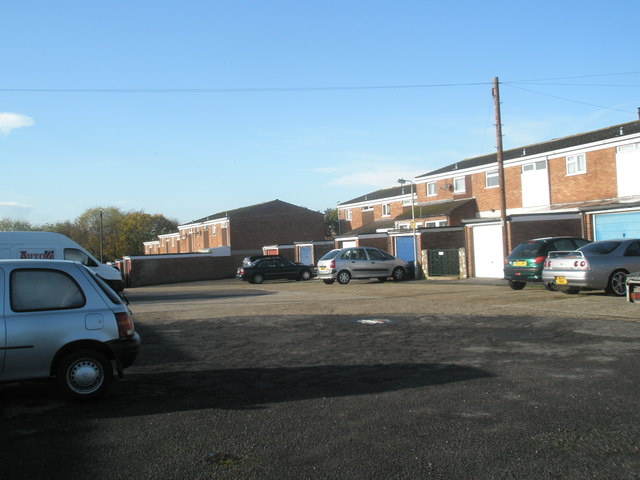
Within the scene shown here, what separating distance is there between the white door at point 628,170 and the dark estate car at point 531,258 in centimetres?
1262

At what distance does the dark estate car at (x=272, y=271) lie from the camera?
109ft

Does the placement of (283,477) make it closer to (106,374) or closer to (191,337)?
(106,374)

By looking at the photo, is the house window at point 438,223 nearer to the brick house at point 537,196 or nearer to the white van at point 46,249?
the brick house at point 537,196

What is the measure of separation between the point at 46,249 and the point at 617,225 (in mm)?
20972

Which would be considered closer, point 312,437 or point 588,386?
point 312,437

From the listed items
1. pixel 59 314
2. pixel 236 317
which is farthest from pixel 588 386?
pixel 236 317

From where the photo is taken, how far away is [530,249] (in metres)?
18.1

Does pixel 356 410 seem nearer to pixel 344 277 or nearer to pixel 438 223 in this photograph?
pixel 344 277

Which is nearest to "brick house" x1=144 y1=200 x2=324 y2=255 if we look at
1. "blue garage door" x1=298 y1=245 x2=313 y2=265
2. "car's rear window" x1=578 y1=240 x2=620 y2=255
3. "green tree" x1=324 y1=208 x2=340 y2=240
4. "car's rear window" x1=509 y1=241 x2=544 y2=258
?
"blue garage door" x1=298 y1=245 x2=313 y2=265

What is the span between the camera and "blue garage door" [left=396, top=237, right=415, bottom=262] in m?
32.0

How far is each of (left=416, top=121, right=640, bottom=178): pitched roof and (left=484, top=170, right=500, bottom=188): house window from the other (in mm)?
750

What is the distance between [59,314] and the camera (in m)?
6.26

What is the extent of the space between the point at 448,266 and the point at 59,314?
23811 mm

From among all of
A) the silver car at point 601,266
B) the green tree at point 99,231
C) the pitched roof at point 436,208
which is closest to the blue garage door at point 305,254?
the pitched roof at point 436,208
